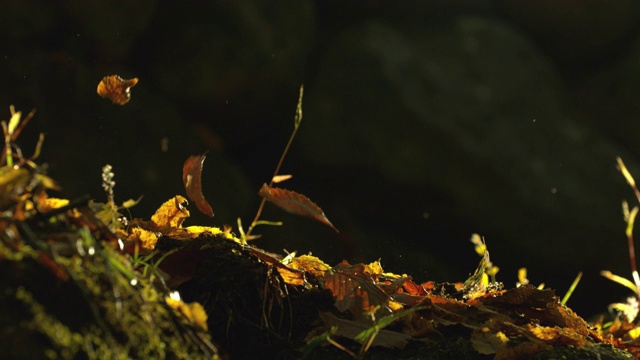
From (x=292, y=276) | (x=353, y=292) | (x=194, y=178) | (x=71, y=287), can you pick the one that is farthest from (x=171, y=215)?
(x=71, y=287)

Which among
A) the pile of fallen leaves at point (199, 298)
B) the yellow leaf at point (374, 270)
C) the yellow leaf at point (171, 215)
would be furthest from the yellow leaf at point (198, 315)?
the yellow leaf at point (374, 270)

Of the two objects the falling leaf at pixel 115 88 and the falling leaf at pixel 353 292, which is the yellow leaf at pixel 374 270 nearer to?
the falling leaf at pixel 353 292

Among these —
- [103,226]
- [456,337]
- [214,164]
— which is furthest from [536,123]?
[103,226]

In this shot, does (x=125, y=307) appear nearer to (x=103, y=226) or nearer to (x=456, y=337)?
(x=103, y=226)

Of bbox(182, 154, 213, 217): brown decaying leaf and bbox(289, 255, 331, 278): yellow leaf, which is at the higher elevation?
bbox(182, 154, 213, 217): brown decaying leaf

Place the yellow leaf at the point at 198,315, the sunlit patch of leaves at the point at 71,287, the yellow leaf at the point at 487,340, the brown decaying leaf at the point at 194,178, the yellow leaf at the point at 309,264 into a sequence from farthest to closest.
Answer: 1. the yellow leaf at the point at 309,264
2. the brown decaying leaf at the point at 194,178
3. the yellow leaf at the point at 487,340
4. the yellow leaf at the point at 198,315
5. the sunlit patch of leaves at the point at 71,287

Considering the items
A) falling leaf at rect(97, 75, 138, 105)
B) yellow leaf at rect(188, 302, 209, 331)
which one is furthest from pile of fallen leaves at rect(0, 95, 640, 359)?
falling leaf at rect(97, 75, 138, 105)

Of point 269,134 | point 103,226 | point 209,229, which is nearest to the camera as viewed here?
point 103,226

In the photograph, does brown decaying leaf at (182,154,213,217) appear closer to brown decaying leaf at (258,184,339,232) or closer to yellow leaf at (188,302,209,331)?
brown decaying leaf at (258,184,339,232)
